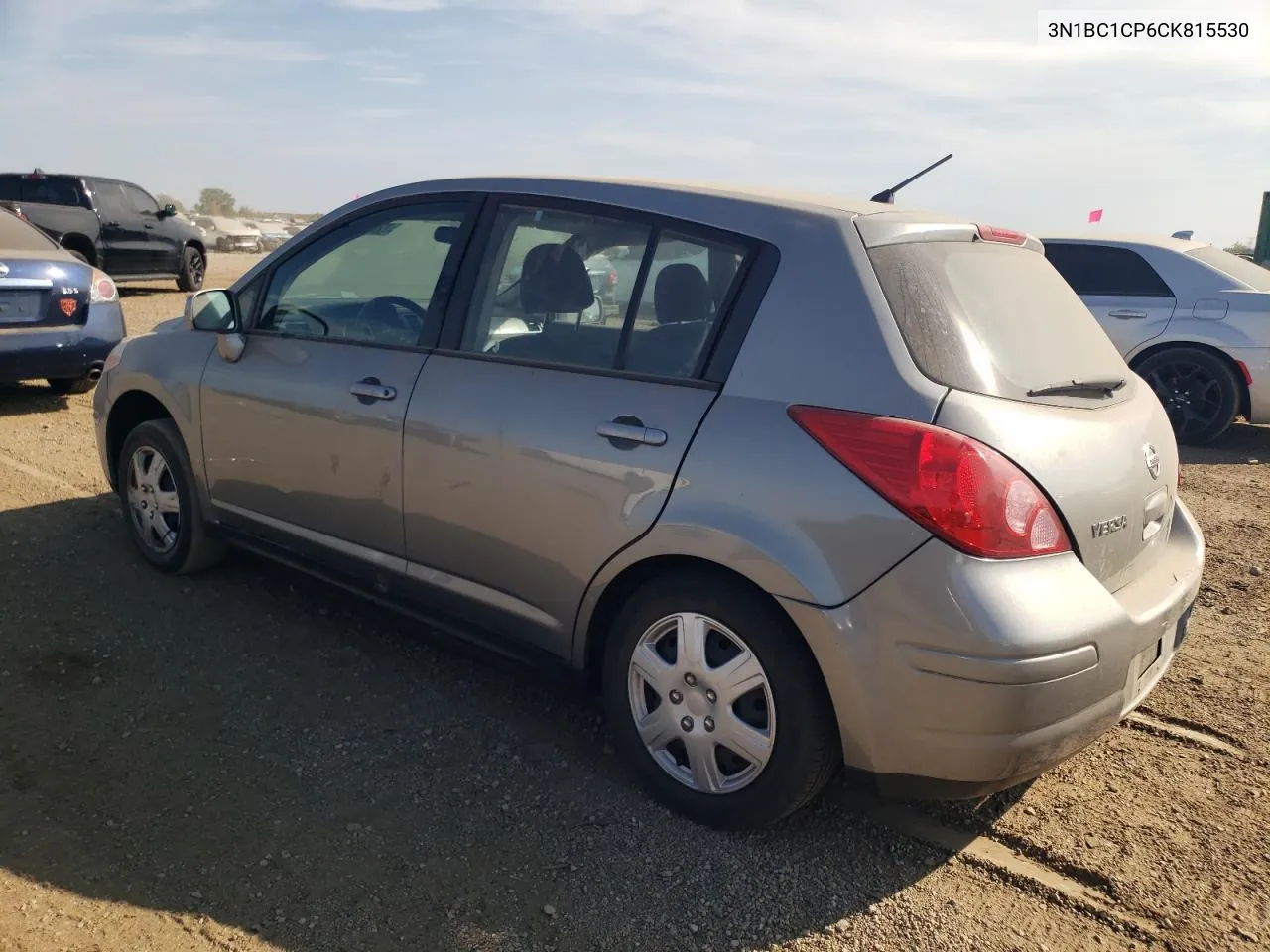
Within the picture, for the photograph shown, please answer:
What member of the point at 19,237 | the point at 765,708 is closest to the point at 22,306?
the point at 19,237

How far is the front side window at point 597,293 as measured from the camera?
2984mm

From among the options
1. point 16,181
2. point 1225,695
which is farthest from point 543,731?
point 16,181

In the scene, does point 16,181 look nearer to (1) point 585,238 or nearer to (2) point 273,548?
(2) point 273,548

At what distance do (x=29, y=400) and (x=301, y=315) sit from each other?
567 centimetres

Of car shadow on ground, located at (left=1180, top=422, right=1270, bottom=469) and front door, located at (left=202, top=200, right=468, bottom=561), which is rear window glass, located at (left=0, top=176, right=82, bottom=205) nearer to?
front door, located at (left=202, top=200, right=468, bottom=561)

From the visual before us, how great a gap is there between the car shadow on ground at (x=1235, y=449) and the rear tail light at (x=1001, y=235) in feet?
16.9

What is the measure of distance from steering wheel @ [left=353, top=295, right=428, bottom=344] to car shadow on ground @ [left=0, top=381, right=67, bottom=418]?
17.7 ft

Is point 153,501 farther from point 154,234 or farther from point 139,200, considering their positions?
point 139,200

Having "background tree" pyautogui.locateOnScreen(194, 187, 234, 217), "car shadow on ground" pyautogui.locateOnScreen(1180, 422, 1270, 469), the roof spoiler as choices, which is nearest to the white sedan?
"car shadow on ground" pyautogui.locateOnScreen(1180, 422, 1270, 469)

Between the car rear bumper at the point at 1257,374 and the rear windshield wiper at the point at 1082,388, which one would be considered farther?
the car rear bumper at the point at 1257,374

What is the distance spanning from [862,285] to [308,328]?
226 centimetres

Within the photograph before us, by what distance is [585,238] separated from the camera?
11.0 ft

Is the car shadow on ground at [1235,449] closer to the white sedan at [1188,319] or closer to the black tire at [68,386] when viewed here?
the white sedan at [1188,319]

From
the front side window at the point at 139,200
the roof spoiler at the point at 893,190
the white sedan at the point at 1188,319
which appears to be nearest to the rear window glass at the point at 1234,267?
the white sedan at the point at 1188,319
